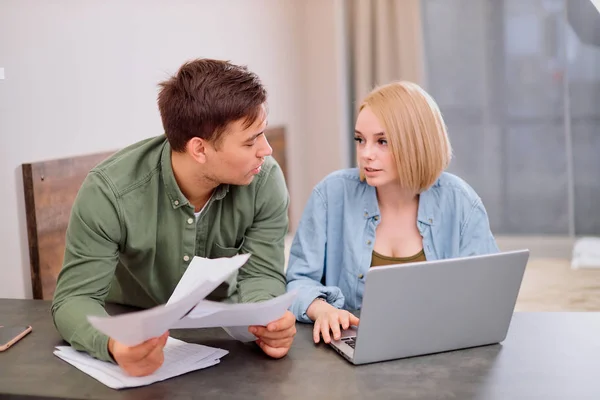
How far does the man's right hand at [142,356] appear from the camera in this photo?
1.34 m

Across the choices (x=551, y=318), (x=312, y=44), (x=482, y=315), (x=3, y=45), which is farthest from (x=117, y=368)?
(x=312, y=44)

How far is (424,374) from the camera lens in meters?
1.36

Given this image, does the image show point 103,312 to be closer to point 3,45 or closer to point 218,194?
point 218,194

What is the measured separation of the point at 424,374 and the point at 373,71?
3543mm

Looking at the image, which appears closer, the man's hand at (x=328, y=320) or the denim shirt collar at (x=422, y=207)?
the man's hand at (x=328, y=320)

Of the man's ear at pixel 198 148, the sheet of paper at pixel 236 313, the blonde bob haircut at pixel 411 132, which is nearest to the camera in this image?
the sheet of paper at pixel 236 313

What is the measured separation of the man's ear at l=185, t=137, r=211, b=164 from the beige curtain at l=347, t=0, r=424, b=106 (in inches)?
118

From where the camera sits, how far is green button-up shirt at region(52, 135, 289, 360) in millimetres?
1591

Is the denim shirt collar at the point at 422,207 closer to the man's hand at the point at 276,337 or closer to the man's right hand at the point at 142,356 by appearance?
the man's hand at the point at 276,337

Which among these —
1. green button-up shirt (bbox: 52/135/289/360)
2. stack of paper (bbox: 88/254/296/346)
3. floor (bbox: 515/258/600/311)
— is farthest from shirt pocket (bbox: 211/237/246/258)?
floor (bbox: 515/258/600/311)

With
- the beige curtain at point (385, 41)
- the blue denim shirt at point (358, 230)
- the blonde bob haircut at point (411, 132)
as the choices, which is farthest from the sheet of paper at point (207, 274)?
the beige curtain at point (385, 41)

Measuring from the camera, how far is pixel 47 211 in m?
2.25

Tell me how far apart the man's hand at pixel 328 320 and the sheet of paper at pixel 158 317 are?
0.93 ft

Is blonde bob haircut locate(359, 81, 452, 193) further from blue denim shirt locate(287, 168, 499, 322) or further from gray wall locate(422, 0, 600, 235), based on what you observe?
gray wall locate(422, 0, 600, 235)
